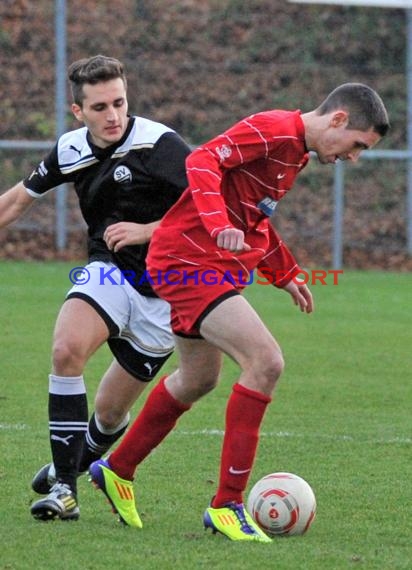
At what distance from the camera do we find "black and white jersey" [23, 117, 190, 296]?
565 cm

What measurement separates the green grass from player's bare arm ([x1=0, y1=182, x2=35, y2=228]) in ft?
3.95

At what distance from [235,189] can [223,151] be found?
25 cm

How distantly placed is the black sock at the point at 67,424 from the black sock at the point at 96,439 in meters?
0.44

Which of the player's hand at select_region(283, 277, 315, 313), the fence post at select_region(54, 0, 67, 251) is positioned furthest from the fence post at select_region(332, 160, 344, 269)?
the player's hand at select_region(283, 277, 315, 313)

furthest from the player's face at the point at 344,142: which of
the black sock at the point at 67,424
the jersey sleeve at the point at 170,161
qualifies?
the black sock at the point at 67,424

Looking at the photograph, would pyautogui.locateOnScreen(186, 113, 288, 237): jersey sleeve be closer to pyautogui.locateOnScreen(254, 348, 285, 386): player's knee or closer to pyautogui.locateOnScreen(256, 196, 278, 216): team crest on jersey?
pyautogui.locateOnScreen(256, 196, 278, 216): team crest on jersey

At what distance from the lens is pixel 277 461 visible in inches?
256

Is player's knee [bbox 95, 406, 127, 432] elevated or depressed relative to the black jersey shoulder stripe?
depressed

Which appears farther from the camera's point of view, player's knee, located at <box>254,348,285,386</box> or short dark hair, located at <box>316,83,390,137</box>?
short dark hair, located at <box>316,83,390,137</box>

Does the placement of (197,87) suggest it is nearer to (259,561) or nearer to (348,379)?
(348,379)

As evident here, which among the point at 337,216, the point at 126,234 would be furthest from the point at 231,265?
the point at 337,216

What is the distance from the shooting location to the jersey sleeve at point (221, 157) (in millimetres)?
4785

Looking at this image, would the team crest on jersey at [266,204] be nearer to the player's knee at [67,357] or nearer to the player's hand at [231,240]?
the player's hand at [231,240]

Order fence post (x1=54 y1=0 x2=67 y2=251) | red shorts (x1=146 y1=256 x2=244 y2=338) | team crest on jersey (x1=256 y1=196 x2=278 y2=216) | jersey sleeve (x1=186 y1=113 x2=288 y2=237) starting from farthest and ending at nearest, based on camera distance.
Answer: fence post (x1=54 y1=0 x2=67 y2=251), team crest on jersey (x1=256 y1=196 x2=278 y2=216), red shorts (x1=146 y1=256 x2=244 y2=338), jersey sleeve (x1=186 y1=113 x2=288 y2=237)
